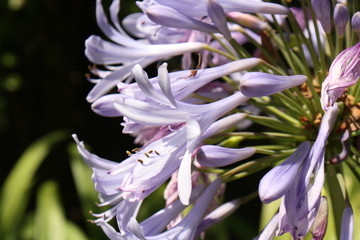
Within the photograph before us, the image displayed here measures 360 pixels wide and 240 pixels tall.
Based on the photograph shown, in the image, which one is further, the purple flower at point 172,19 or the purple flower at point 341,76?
the purple flower at point 172,19

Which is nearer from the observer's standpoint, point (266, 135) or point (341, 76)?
point (341, 76)

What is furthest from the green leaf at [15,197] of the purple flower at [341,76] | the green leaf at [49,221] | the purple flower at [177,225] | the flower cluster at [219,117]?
the purple flower at [341,76]

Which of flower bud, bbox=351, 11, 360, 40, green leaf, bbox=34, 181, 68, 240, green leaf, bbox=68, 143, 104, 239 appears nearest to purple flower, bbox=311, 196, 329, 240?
flower bud, bbox=351, 11, 360, 40

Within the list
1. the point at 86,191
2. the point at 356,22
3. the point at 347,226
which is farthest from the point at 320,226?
the point at 86,191

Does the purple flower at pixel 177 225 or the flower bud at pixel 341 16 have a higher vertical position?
the flower bud at pixel 341 16

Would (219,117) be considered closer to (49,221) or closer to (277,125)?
(277,125)

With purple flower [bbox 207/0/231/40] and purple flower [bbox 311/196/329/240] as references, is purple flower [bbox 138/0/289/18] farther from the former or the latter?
purple flower [bbox 311/196/329/240]

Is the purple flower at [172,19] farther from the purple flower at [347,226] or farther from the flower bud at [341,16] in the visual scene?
the purple flower at [347,226]

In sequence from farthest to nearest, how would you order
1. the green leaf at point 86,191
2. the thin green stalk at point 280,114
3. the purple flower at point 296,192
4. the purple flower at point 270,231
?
1. the green leaf at point 86,191
2. the thin green stalk at point 280,114
3. the purple flower at point 270,231
4. the purple flower at point 296,192
